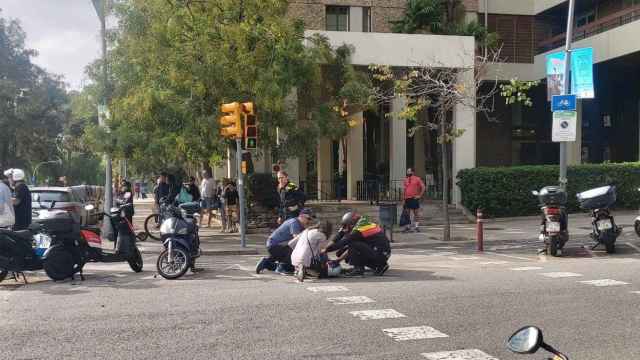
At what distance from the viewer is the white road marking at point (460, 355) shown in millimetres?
5293

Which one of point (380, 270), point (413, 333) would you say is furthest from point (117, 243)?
point (413, 333)

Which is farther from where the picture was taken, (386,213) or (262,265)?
(386,213)

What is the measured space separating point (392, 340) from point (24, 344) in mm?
3552

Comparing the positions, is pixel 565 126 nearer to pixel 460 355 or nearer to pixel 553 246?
pixel 553 246

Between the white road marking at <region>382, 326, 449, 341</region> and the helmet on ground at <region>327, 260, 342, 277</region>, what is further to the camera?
the helmet on ground at <region>327, 260, 342, 277</region>

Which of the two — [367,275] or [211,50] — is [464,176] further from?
[367,275]

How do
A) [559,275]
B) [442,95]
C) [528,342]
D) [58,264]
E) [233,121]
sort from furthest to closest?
[442,95] → [233,121] → [559,275] → [58,264] → [528,342]

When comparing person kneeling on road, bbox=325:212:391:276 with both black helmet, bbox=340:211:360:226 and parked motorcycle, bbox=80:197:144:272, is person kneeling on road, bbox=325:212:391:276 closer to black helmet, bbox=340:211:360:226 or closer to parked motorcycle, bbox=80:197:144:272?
black helmet, bbox=340:211:360:226

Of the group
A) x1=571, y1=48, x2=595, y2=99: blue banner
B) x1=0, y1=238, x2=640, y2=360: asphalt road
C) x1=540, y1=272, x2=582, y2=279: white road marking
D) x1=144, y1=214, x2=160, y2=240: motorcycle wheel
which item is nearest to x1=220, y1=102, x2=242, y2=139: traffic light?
x1=144, y1=214, x2=160, y2=240: motorcycle wheel

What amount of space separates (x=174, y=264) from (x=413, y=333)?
4800 millimetres

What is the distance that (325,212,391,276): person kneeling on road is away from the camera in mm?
9844

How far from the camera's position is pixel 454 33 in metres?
24.8

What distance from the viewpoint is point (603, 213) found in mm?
12055

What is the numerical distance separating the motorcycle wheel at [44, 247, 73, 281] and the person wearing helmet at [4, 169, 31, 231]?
1.53 m
